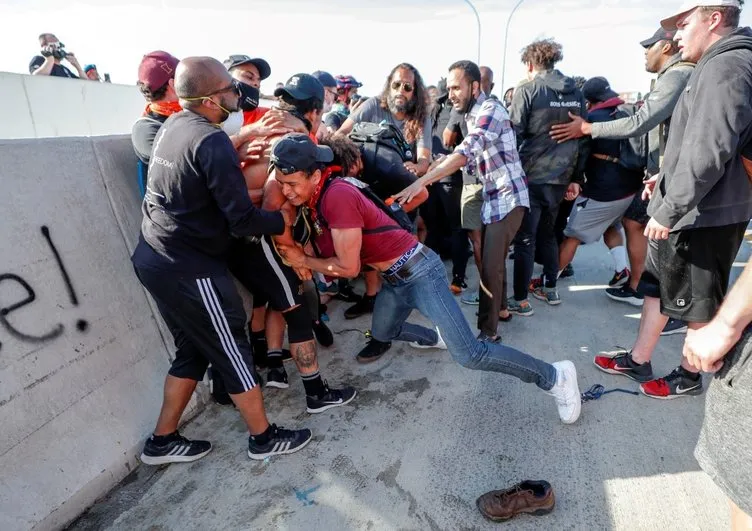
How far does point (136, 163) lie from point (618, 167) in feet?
12.9

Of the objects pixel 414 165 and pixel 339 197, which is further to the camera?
pixel 414 165

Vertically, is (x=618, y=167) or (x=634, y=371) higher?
(x=618, y=167)

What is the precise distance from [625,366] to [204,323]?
2679 mm

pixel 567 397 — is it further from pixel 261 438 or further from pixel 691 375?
pixel 261 438

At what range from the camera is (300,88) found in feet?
8.13

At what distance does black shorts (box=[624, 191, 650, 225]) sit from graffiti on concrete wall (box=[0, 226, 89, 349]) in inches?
170

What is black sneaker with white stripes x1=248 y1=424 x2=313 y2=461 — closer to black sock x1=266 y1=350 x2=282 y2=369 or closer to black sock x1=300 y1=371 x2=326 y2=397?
black sock x1=300 y1=371 x2=326 y2=397

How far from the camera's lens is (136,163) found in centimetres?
279

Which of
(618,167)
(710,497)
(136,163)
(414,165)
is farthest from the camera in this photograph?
(618,167)

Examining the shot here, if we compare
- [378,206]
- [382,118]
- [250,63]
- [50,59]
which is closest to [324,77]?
[382,118]

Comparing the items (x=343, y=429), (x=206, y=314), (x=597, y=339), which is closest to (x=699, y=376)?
(x=597, y=339)

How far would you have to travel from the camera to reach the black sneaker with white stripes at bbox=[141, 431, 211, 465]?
230 cm

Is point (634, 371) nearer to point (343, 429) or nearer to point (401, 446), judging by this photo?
point (401, 446)

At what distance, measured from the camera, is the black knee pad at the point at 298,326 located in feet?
9.02
